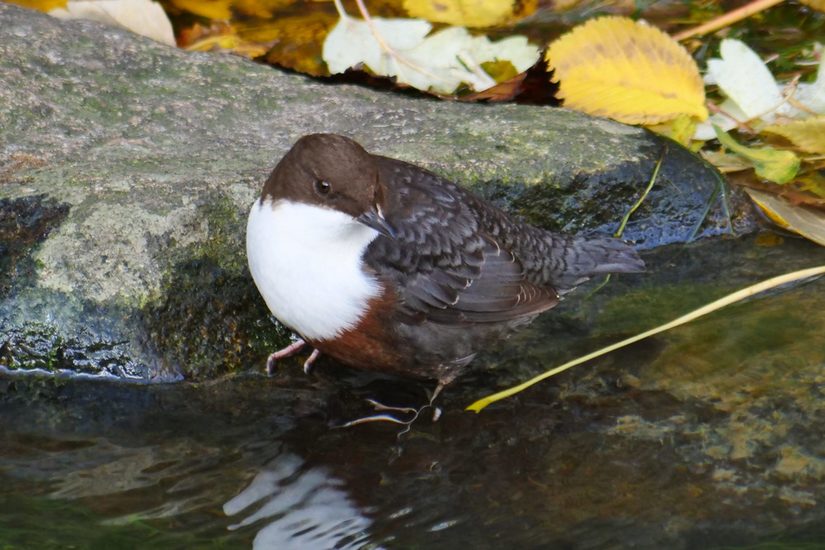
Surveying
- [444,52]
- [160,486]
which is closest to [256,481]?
[160,486]

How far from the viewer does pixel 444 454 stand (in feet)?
11.3

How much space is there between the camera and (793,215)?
15.4 feet

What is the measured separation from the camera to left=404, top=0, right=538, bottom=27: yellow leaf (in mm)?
5547

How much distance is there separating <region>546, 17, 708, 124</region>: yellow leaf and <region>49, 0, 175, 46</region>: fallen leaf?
6.09 ft

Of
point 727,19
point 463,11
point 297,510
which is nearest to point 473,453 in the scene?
point 297,510

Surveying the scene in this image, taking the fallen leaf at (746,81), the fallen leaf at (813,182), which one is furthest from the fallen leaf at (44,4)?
the fallen leaf at (813,182)

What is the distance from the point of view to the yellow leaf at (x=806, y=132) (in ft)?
15.6

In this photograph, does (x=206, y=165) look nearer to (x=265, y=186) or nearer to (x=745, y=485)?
(x=265, y=186)

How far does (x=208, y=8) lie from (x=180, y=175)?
196cm

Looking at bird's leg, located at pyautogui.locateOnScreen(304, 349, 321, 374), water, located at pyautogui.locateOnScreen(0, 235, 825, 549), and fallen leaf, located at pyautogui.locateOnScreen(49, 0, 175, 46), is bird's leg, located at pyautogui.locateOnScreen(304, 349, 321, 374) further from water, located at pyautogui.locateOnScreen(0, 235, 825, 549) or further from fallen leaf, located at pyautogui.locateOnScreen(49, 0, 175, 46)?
fallen leaf, located at pyautogui.locateOnScreen(49, 0, 175, 46)

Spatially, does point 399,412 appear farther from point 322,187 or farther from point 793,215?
point 793,215

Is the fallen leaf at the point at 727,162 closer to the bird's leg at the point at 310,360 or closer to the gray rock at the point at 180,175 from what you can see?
the gray rock at the point at 180,175

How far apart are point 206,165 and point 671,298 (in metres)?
1.82

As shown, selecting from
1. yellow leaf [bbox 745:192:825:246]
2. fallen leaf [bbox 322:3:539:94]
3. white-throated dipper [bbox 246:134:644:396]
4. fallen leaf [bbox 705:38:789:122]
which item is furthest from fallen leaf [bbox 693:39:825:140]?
white-throated dipper [bbox 246:134:644:396]
